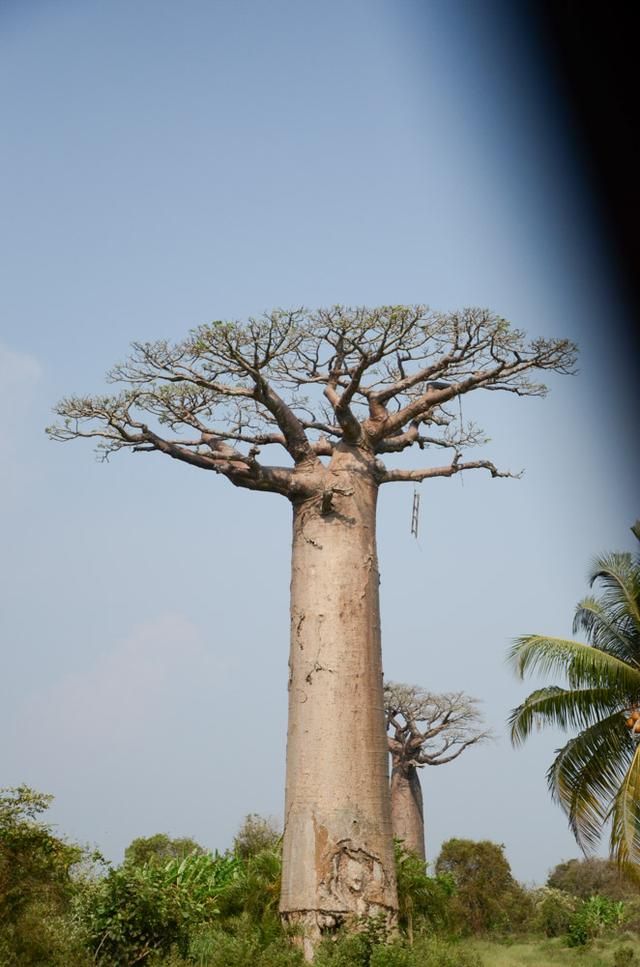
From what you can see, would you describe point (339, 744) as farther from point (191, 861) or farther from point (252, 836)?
point (252, 836)

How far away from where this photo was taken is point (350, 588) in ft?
29.7

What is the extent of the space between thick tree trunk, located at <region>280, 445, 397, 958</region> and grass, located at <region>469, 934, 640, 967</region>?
21.4 feet

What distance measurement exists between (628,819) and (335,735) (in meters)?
4.05

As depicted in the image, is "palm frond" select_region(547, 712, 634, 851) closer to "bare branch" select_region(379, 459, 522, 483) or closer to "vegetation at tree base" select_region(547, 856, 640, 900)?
"bare branch" select_region(379, 459, 522, 483)

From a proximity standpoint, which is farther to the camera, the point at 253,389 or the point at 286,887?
the point at 253,389

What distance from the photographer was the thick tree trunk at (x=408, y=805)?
69.7 ft

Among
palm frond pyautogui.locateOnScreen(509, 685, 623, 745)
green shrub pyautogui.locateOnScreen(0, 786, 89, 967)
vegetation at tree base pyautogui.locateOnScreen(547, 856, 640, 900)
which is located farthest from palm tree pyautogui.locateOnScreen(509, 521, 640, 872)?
vegetation at tree base pyautogui.locateOnScreen(547, 856, 640, 900)

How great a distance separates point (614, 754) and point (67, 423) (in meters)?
6.97

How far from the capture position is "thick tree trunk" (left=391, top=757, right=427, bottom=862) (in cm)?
2123

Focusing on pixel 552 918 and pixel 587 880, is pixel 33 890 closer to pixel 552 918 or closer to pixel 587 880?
pixel 552 918

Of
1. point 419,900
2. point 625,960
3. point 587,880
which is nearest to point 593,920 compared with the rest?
point 625,960

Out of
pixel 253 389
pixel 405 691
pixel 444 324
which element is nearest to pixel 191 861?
pixel 253 389

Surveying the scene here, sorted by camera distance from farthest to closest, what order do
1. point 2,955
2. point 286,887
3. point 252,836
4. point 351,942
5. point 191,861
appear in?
point 252,836 → point 191,861 → point 286,887 → point 351,942 → point 2,955

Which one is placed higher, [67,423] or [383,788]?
[67,423]
